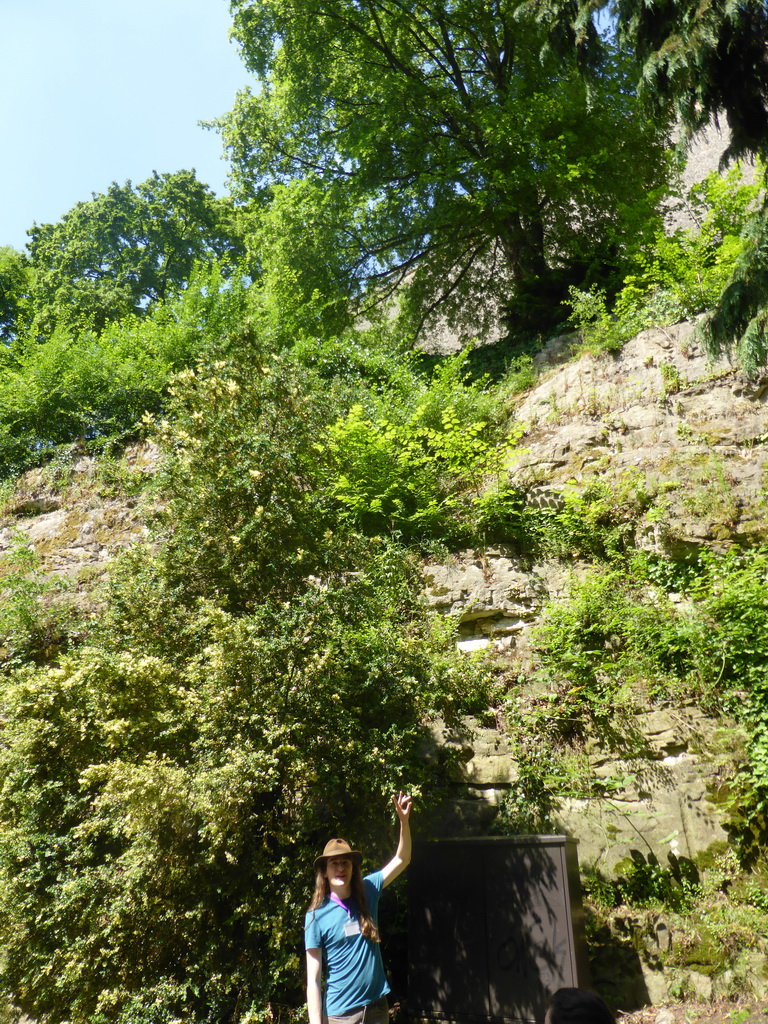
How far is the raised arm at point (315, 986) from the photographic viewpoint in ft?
12.8

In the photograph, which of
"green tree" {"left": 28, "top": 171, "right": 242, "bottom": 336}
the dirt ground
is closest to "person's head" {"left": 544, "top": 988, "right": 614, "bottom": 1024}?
the dirt ground

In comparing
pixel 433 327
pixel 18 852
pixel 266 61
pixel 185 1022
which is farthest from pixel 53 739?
pixel 266 61

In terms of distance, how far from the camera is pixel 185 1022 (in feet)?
15.4

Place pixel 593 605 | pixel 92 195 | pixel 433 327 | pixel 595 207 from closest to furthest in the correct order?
pixel 593 605 < pixel 595 207 < pixel 433 327 < pixel 92 195

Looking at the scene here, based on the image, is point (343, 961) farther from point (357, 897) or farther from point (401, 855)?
point (401, 855)

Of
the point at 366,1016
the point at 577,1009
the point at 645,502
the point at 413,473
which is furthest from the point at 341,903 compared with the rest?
the point at 413,473

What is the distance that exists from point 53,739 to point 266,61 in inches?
551

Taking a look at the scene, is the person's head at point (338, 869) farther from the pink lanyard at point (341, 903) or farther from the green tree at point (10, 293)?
the green tree at point (10, 293)

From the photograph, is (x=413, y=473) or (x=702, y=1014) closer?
(x=702, y=1014)

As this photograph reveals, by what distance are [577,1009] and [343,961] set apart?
1.57m

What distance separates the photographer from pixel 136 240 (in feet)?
71.5

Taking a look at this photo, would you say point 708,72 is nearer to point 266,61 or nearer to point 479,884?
point 479,884

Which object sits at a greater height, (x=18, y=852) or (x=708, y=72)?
(x=708, y=72)

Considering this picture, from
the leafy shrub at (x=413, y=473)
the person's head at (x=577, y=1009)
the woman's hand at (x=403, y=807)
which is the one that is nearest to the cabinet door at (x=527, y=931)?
the woman's hand at (x=403, y=807)
